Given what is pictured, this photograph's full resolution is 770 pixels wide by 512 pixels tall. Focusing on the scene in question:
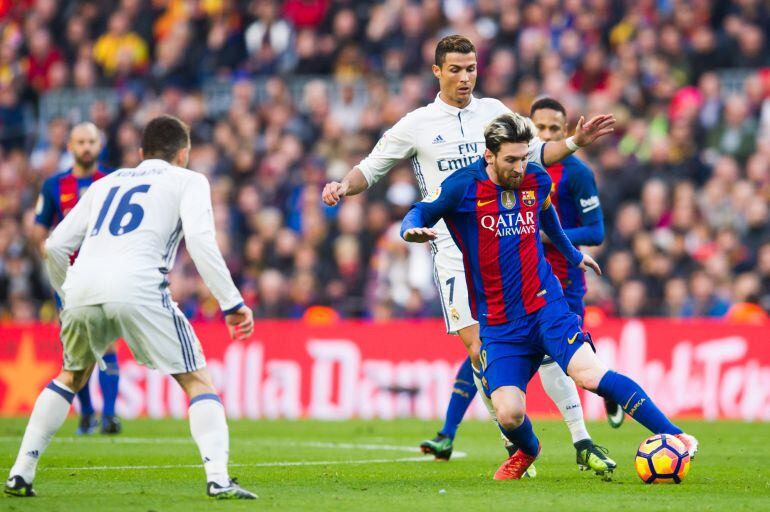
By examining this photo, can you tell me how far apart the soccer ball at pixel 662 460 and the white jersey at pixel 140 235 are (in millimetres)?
2732

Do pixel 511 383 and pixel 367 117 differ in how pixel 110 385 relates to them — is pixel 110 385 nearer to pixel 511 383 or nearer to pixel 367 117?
pixel 511 383

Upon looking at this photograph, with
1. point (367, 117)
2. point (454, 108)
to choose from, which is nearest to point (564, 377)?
point (454, 108)

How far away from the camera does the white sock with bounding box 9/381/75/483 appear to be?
7754 millimetres

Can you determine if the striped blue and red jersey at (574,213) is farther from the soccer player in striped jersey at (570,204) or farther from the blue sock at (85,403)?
the blue sock at (85,403)

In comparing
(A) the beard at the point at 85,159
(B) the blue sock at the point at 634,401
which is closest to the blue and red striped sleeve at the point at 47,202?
(A) the beard at the point at 85,159

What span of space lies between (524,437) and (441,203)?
1.60 meters

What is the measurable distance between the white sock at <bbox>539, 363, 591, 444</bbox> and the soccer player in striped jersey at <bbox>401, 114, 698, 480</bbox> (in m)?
0.80

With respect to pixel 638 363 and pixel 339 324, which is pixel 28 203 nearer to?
pixel 339 324

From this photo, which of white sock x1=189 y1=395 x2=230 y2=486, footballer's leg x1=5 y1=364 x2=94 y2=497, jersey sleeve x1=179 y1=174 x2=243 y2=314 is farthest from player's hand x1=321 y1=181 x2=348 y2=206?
footballer's leg x1=5 y1=364 x2=94 y2=497

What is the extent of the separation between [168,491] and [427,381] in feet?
29.6

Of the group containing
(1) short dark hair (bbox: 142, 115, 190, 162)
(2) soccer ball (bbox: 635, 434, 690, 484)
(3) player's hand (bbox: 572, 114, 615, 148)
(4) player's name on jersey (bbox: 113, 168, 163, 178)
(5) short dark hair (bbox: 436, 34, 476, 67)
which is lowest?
(2) soccer ball (bbox: 635, 434, 690, 484)

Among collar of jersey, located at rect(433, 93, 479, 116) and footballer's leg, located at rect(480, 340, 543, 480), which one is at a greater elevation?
collar of jersey, located at rect(433, 93, 479, 116)

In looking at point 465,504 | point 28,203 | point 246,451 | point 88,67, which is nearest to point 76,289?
point 465,504

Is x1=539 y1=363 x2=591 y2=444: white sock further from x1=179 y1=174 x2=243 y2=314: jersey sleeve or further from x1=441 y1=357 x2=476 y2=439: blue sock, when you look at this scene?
x1=179 y1=174 x2=243 y2=314: jersey sleeve
